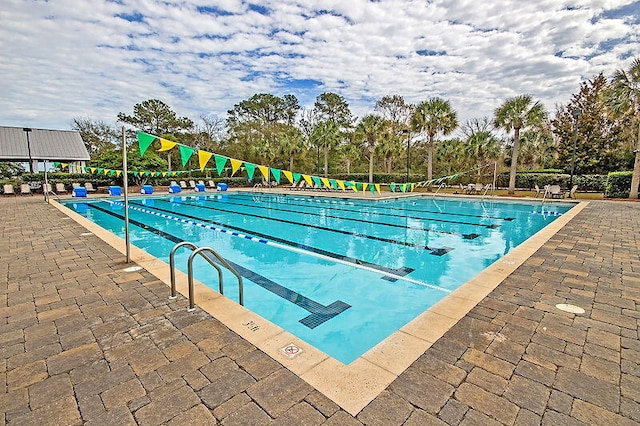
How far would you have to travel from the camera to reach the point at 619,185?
49.0ft

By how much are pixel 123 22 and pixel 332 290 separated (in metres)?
13.3

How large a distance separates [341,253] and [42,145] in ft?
107

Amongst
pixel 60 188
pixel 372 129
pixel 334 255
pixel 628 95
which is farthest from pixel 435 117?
pixel 60 188

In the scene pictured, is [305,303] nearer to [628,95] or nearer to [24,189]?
[628,95]

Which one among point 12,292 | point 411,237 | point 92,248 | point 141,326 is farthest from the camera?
point 411,237

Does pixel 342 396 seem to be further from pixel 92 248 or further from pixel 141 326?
pixel 92 248

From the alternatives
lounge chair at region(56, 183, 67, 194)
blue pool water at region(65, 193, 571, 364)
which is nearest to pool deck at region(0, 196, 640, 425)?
blue pool water at region(65, 193, 571, 364)

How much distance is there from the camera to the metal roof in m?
24.6

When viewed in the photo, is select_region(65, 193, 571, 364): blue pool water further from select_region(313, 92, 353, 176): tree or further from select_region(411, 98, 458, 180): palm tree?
select_region(313, 92, 353, 176): tree

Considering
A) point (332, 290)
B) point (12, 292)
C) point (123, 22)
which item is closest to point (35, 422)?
point (12, 292)

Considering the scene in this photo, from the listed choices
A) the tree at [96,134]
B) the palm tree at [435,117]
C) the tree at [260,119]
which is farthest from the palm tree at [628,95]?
the tree at [96,134]

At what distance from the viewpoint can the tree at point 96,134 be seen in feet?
106

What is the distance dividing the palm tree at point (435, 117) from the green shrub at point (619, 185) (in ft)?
28.4

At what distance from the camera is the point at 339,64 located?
826 inches
